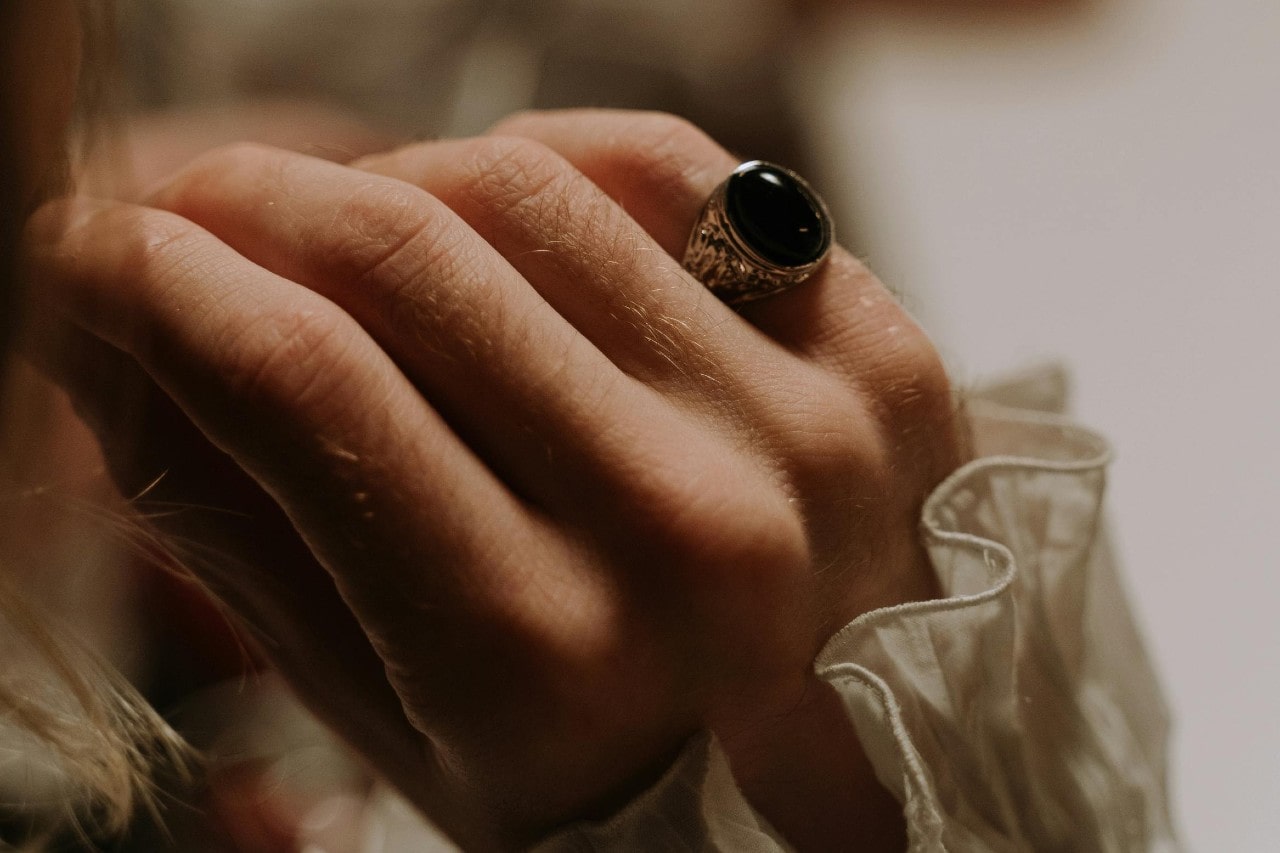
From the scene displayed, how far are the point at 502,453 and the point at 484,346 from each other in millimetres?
39

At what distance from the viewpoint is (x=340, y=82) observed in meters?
1.08

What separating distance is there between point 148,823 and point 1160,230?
1.02 meters

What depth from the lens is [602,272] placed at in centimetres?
37

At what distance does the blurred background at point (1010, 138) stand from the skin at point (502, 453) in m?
0.39

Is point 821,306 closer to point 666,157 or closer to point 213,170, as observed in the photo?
point 666,157

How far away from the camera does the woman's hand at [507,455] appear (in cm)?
32

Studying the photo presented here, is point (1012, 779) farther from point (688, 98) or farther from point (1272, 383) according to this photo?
point (688, 98)

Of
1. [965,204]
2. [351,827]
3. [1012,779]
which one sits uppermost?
[965,204]

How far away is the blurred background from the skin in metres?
0.39

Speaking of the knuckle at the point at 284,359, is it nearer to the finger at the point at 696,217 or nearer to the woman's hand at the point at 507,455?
the woman's hand at the point at 507,455

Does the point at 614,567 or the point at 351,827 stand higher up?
the point at 614,567

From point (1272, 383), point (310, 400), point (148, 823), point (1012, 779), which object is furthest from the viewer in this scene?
point (1272, 383)

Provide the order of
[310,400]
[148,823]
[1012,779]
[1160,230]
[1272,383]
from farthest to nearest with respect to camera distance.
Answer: [1160,230]
[1272,383]
[148,823]
[1012,779]
[310,400]

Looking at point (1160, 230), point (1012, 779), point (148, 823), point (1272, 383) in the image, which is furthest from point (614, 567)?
point (1160, 230)
